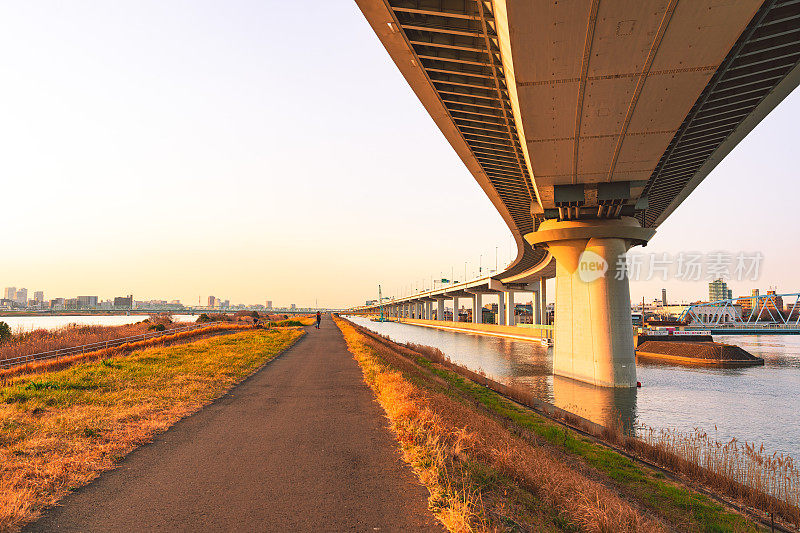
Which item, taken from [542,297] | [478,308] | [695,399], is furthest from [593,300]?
[478,308]

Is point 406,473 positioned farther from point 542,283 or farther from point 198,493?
point 542,283

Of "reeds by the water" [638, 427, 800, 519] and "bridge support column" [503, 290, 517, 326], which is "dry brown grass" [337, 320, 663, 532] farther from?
"bridge support column" [503, 290, 517, 326]

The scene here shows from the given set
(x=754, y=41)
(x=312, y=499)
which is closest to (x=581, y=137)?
(x=754, y=41)

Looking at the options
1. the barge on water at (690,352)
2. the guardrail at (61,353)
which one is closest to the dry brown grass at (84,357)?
the guardrail at (61,353)

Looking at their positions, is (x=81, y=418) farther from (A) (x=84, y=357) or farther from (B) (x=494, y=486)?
(A) (x=84, y=357)

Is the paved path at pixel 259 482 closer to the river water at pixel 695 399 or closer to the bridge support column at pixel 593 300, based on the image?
the river water at pixel 695 399

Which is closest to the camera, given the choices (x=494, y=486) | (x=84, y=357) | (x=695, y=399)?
(x=494, y=486)

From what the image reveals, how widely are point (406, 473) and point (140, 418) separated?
7.10 meters

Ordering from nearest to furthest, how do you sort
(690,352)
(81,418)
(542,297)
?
(81,418)
(690,352)
(542,297)

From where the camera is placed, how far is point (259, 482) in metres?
6.95

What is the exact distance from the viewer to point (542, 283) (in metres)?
96.2

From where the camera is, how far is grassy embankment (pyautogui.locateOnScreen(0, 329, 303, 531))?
20.8ft

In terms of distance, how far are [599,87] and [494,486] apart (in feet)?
41.3

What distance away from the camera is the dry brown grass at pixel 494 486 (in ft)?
18.9
